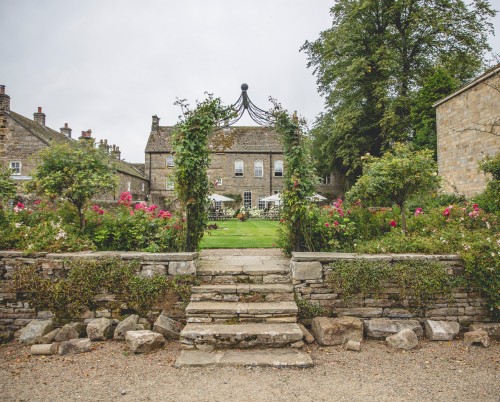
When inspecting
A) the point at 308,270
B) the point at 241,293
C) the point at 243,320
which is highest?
the point at 308,270

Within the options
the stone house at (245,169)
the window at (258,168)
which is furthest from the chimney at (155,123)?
the window at (258,168)

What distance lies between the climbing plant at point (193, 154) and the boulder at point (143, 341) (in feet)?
5.34

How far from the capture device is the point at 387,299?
5133 millimetres

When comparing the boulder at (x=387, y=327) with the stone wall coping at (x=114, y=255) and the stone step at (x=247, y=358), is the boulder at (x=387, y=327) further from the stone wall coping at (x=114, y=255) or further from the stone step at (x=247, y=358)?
the stone wall coping at (x=114, y=255)

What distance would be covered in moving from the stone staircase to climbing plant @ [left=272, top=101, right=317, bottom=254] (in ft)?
2.33

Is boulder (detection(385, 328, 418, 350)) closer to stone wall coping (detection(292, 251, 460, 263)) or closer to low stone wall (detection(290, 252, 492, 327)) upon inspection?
low stone wall (detection(290, 252, 492, 327))

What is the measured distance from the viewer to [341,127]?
20703 millimetres

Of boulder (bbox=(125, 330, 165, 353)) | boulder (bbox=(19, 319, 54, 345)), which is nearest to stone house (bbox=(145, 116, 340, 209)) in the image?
boulder (bbox=(19, 319, 54, 345))

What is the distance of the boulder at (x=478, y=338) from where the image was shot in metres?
4.48

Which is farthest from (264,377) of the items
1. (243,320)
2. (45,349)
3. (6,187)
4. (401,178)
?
(6,187)

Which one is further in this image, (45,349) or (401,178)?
(401,178)

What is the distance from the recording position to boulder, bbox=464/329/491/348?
4480mm

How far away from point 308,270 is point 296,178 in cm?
167

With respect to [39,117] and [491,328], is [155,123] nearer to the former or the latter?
[39,117]
